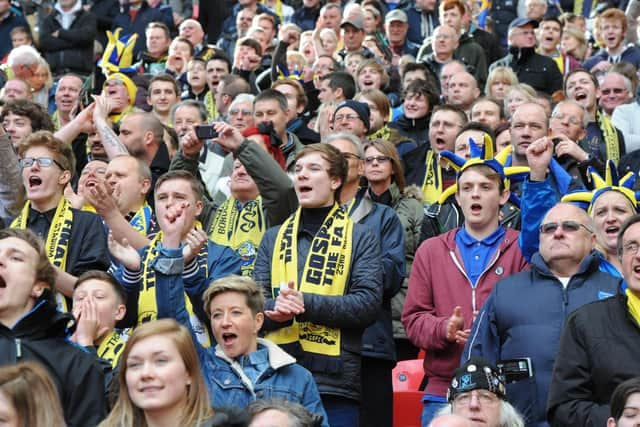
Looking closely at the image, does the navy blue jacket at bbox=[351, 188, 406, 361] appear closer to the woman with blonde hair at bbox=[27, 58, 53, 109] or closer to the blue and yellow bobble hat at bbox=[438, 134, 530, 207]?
the blue and yellow bobble hat at bbox=[438, 134, 530, 207]

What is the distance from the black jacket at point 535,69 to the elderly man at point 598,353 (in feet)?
26.1

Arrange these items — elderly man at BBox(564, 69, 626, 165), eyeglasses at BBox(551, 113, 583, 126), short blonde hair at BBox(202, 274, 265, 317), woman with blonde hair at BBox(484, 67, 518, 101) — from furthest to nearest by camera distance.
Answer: woman with blonde hair at BBox(484, 67, 518, 101), elderly man at BBox(564, 69, 626, 165), eyeglasses at BBox(551, 113, 583, 126), short blonde hair at BBox(202, 274, 265, 317)

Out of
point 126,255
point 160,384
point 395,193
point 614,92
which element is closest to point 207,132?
point 126,255

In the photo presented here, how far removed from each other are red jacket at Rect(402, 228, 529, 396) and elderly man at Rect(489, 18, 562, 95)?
6.64 metres

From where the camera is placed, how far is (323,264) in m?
7.28

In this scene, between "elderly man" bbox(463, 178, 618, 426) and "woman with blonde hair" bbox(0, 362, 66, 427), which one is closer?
"woman with blonde hair" bbox(0, 362, 66, 427)

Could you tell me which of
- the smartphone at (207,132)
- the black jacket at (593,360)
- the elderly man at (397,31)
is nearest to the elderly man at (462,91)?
the elderly man at (397,31)

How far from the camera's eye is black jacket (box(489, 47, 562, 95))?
13.9m

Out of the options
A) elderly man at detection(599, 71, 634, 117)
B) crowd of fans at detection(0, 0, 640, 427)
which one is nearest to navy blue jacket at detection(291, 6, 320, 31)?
crowd of fans at detection(0, 0, 640, 427)

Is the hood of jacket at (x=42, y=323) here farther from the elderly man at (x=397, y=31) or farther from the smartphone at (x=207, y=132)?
the elderly man at (x=397, y=31)

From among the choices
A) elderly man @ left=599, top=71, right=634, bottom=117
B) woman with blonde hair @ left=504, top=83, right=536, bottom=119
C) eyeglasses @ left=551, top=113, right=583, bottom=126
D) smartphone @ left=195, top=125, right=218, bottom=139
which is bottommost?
smartphone @ left=195, top=125, right=218, bottom=139

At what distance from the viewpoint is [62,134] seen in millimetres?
9547

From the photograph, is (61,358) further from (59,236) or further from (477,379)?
(59,236)

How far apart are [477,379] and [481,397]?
89mm
